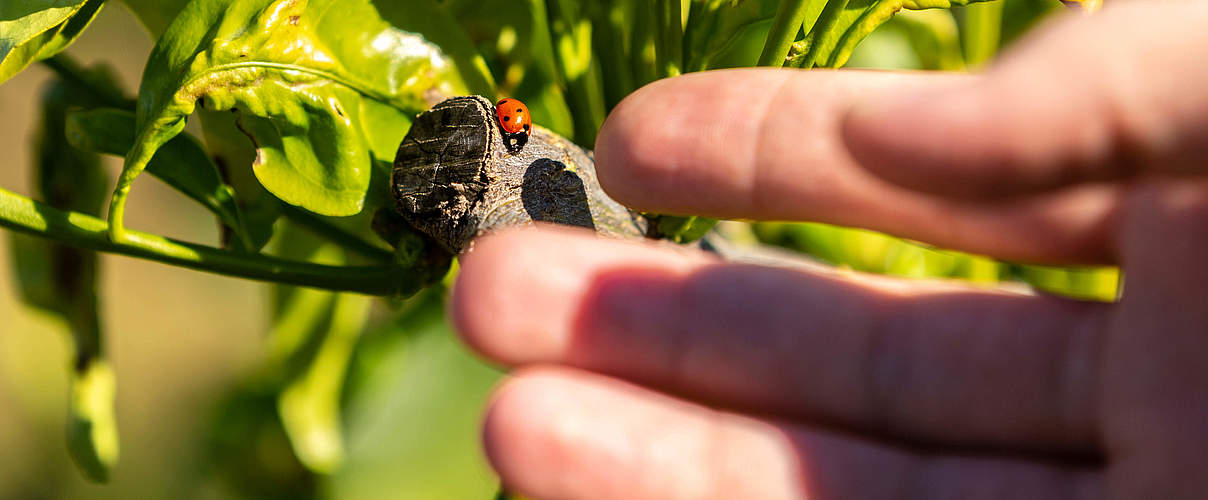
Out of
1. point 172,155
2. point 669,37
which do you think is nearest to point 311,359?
point 172,155

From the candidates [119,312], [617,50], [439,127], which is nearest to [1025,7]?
[617,50]

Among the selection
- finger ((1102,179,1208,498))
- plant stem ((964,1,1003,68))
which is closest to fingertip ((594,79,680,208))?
finger ((1102,179,1208,498))

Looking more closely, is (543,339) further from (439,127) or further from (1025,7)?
(1025,7)

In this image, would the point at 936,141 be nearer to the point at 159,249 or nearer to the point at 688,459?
the point at 688,459

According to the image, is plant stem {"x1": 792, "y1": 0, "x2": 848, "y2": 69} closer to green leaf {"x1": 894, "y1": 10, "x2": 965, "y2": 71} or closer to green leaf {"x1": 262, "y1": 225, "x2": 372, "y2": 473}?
green leaf {"x1": 894, "y1": 10, "x2": 965, "y2": 71}

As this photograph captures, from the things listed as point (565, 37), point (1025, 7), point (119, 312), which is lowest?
point (119, 312)

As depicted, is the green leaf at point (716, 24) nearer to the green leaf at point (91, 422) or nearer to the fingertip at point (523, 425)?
the fingertip at point (523, 425)
